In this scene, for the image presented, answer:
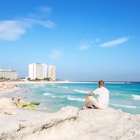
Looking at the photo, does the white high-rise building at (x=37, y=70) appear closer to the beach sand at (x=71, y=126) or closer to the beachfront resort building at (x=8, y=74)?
the beachfront resort building at (x=8, y=74)

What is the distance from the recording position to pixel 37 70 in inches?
7490

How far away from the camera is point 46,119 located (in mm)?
5512

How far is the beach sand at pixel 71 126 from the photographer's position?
5105 millimetres

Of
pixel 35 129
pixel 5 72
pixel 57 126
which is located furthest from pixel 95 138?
pixel 5 72

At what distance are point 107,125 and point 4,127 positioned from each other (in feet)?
9.62

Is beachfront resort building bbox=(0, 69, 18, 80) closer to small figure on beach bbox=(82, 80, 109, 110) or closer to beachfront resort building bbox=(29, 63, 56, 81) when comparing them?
beachfront resort building bbox=(29, 63, 56, 81)

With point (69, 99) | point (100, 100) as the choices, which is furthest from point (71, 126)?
point (69, 99)

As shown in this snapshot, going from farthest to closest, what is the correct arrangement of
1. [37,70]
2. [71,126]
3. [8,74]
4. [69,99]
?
[37,70] < [8,74] < [69,99] < [71,126]

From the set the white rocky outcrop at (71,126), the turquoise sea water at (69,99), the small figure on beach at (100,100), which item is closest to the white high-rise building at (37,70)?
the turquoise sea water at (69,99)

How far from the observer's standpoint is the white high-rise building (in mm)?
188225

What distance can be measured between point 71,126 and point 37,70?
612ft

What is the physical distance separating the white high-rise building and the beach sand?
182m

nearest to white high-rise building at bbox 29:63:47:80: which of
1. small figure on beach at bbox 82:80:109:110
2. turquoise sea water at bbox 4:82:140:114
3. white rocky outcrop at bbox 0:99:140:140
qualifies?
turquoise sea water at bbox 4:82:140:114

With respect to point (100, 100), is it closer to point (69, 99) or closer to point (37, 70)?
point (69, 99)
